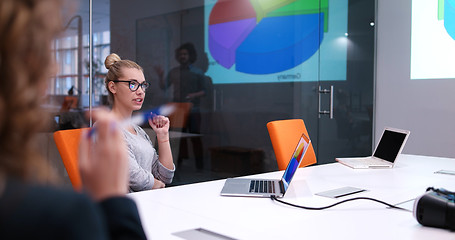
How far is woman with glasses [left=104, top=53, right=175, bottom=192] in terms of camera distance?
92.6 inches

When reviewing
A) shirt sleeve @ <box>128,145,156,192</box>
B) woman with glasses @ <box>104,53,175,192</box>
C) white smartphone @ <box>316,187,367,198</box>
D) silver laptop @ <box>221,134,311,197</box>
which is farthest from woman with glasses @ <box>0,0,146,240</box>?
woman with glasses @ <box>104,53,175,192</box>

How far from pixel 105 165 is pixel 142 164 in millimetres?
1798

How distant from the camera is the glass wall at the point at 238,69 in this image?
3.42 metres

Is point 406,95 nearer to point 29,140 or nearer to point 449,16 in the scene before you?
point 449,16

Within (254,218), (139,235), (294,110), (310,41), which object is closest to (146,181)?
(254,218)

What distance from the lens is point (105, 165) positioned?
643mm

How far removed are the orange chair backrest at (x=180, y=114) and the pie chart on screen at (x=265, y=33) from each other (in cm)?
60

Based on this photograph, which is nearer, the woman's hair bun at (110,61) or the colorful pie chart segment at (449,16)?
the woman's hair bun at (110,61)

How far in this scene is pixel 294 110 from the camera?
4875 mm

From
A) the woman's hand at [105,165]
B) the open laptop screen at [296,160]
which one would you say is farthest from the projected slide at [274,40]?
the woman's hand at [105,165]

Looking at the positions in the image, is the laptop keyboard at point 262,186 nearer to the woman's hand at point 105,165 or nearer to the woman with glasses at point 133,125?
the woman with glasses at point 133,125

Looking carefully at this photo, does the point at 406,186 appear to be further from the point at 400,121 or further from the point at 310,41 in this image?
the point at 400,121

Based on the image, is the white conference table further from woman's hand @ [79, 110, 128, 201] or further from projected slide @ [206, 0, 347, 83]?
projected slide @ [206, 0, 347, 83]

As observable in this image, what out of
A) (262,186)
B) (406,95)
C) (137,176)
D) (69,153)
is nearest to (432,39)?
(406,95)
